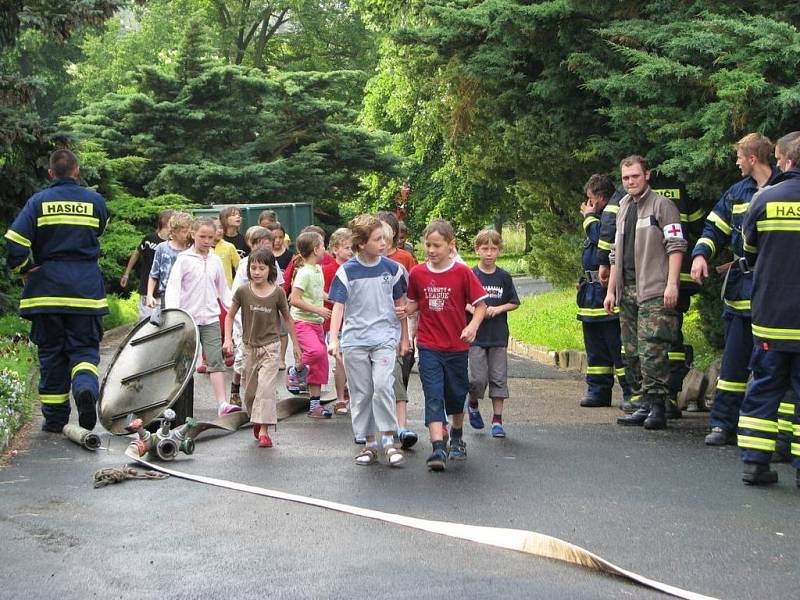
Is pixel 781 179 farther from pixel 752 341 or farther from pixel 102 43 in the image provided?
pixel 102 43

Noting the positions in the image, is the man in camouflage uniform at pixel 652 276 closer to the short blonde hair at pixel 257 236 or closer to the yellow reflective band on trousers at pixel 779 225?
the yellow reflective band on trousers at pixel 779 225

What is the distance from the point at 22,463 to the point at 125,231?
14314mm

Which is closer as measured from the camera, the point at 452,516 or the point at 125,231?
the point at 452,516

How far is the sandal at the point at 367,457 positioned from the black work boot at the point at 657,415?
8.03 ft

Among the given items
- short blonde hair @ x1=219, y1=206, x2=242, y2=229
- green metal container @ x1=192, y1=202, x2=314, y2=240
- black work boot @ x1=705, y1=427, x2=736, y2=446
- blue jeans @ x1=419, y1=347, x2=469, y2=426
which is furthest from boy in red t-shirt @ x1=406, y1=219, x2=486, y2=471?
green metal container @ x1=192, y1=202, x2=314, y2=240

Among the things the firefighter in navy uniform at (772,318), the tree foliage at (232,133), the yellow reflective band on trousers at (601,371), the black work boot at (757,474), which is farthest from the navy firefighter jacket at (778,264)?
the tree foliage at (232,133)

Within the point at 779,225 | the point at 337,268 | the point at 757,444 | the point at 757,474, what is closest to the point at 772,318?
the point at 779,225

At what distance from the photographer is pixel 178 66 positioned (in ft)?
106

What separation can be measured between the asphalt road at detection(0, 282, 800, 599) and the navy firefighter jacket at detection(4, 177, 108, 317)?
101cm

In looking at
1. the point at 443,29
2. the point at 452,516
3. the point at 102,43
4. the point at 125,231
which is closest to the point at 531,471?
the point at 452,516

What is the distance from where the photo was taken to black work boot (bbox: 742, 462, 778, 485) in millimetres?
7785

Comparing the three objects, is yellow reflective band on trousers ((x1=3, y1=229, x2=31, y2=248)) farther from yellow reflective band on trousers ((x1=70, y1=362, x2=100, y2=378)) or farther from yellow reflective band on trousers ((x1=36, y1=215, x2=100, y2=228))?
yellow reflective band on trousers ((x1=70, y1=362, x2=100, y2=378))

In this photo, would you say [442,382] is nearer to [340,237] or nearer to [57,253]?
[340,237]

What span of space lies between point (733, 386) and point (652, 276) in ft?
4.72
